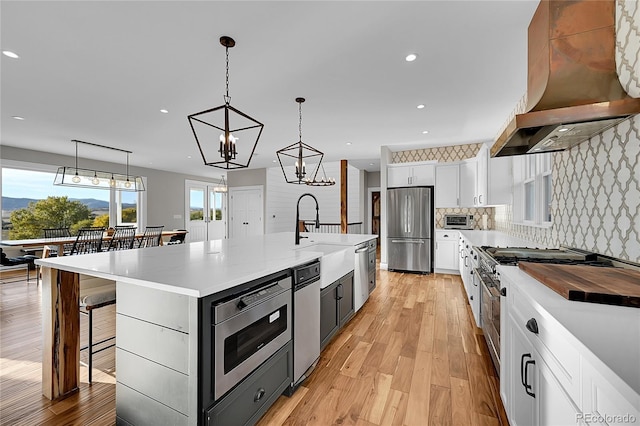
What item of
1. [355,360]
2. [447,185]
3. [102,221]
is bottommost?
[355,360]

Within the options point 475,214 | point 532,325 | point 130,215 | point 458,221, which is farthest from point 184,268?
point 130,215

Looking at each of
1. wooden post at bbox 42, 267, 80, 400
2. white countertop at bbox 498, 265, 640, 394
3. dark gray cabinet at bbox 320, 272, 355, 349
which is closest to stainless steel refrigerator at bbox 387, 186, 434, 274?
dark gray cabinet at bbox 320, 272, 355, 349

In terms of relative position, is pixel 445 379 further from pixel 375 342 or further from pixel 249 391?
pixel 249 391

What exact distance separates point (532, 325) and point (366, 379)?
129 centimetres

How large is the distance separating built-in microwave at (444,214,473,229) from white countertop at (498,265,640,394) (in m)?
4.51

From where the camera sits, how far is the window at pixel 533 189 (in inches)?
105

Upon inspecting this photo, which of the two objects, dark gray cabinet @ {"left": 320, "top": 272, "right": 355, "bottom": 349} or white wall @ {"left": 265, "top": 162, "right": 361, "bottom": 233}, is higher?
white wall @ {"left": 265, "top": 162, "right": 361, "bottom": 233}

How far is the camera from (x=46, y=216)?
6.20m

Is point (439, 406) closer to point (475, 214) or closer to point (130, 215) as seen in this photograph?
point (475, 214)

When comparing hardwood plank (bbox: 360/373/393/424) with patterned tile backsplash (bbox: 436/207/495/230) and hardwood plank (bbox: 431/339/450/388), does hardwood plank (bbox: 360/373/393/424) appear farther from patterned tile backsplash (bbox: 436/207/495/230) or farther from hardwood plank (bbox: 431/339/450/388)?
patterned tile backsplash (bbox: 436/207/495/230)

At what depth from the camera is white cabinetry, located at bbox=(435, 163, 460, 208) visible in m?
5.13

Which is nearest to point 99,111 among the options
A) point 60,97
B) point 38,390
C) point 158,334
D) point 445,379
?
point 60,97

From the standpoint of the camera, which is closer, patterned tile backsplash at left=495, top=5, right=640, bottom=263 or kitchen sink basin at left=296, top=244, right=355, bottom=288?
patterned tile backsplash at left=495, top=5, right=640, bottom=263

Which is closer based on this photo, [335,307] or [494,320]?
[494,320]
